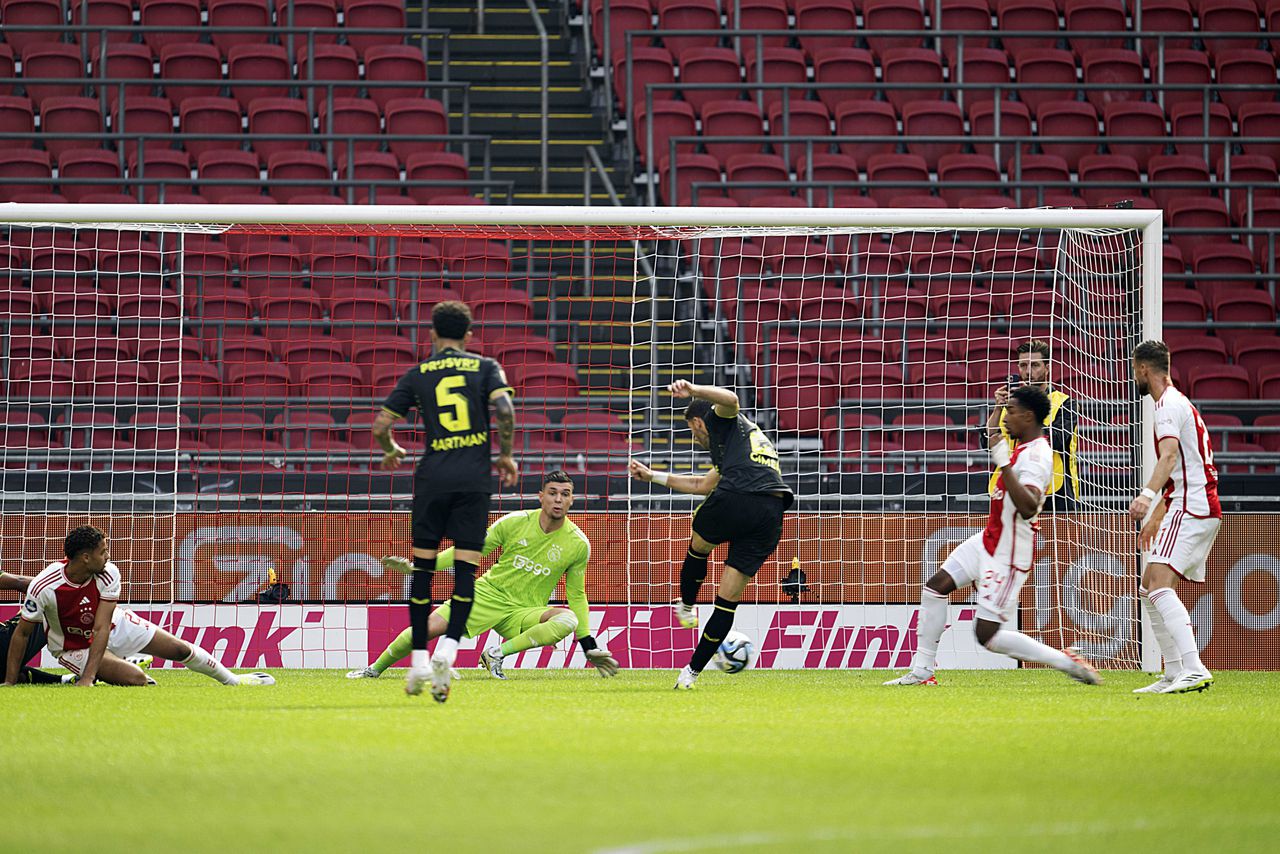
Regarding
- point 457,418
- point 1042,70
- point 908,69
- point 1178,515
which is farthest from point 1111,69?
point 457,418

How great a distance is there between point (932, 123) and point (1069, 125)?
65.6 inches

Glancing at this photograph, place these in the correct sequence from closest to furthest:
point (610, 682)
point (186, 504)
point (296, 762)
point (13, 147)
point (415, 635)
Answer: point (296, 762), point (415, 635), point (610, 682), point (186, 504), point (13, 147)

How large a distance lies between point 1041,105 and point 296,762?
15.2 metres

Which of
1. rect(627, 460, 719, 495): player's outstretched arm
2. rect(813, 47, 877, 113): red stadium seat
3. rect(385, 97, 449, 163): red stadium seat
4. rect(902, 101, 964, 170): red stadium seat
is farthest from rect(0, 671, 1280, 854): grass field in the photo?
rect(813, 47, 877, 113): red stadium seat

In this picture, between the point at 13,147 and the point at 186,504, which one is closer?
the point at 186,504

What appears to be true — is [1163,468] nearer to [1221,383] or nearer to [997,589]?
[997,589]

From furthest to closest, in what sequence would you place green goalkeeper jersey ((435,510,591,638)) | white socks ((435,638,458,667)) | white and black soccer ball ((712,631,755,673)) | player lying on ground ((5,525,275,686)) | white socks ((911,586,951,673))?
green goalkeeper jersey ((435,510,591,638)) < white and black soccer ball ((712,631,755,673)) < white socks ((911,586,951,673)) < player lying on ground ((5,525,275,686)) < white socks ((435,638,458,667))

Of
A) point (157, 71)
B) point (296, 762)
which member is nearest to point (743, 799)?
point (296, 762)

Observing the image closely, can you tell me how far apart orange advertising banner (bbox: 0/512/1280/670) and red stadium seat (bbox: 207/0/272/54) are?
8.90m

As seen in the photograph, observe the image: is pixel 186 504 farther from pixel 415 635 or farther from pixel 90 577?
pixel 415 635

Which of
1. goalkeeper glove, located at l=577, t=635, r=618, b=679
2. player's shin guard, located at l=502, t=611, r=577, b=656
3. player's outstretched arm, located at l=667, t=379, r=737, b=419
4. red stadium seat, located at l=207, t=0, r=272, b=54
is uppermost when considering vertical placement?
red stadium seat, located at l=207, t=0, r=272, b=54

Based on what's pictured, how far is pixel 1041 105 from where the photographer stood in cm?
1825

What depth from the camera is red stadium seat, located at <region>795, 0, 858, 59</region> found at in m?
19.4

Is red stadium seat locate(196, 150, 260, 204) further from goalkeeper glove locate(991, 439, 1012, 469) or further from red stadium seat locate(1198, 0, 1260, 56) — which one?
red stadium seat locate(1198, 0, 1260, 56)
